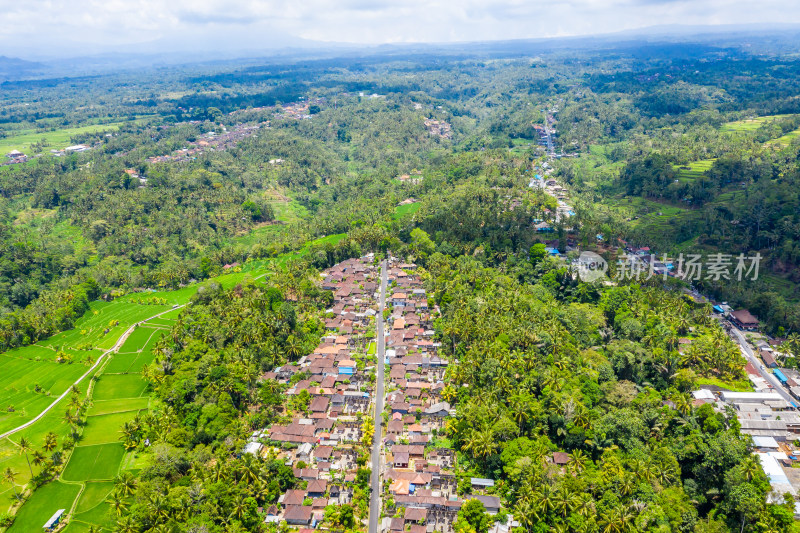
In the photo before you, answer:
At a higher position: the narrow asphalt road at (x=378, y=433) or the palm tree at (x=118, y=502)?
the palm tree at (x=118, y=502)

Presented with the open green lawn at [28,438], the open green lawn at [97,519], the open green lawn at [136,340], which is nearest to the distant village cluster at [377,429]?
the open green lawn at [97,519]

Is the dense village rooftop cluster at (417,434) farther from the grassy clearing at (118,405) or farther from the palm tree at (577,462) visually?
the grassy clearing at (118,405)

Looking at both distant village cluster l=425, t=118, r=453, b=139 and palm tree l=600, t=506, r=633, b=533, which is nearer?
palm tree l=600, t=506, r=633, b=533

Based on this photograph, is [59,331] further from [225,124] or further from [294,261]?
[225,124]

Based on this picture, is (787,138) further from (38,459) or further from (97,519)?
(38,459)

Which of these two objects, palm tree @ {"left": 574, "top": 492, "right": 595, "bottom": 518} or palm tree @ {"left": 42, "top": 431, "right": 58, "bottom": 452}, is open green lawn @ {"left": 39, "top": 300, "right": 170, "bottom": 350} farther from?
palm tree @ {"left": 574, "top": 492, "right": 595, "bottom": 518}

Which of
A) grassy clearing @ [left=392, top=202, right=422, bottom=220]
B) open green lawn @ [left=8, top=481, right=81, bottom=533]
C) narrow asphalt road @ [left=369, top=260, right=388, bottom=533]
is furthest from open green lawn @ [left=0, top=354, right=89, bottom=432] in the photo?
grassy clearing @ [left=392, top=202, right=422, bottom=220]
